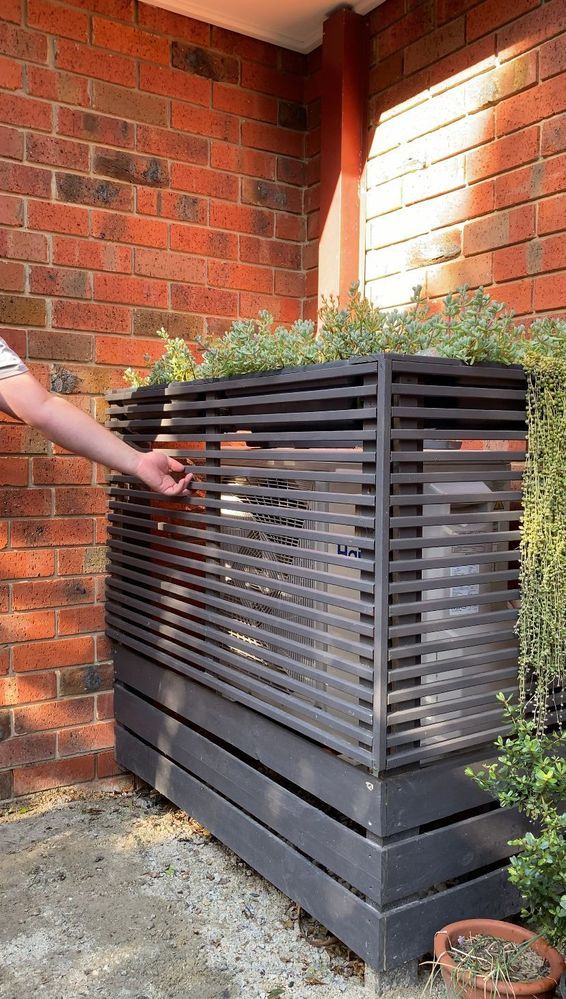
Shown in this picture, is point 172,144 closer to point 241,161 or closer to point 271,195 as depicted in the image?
point 241,161

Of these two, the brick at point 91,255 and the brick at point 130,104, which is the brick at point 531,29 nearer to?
the brick at point 130,104

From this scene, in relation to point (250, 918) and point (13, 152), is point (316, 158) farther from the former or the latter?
point (250, 918)

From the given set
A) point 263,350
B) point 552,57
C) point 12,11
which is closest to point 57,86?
point 12,11

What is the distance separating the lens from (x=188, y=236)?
3.32m

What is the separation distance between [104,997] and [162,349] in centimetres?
230

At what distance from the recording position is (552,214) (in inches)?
98.8

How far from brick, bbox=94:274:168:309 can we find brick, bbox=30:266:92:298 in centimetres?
5

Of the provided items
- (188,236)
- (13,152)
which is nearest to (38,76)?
(13,152)

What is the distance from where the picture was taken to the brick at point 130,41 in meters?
3.06

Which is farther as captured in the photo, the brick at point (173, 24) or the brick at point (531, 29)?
the brick at point (173, 24)

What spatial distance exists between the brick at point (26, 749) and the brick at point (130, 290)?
172cm

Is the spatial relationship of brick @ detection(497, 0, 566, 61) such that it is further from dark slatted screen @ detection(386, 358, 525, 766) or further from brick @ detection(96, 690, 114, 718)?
brick @ detection(96, 690, 114, 718)

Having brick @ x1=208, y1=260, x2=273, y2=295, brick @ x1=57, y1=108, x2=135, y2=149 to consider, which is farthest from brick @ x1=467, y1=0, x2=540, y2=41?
brick @ x1=57, y1=108, x2=135, y2=149

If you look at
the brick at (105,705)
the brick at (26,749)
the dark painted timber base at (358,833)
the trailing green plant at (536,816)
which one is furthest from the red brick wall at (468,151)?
the brick at (26,749)
